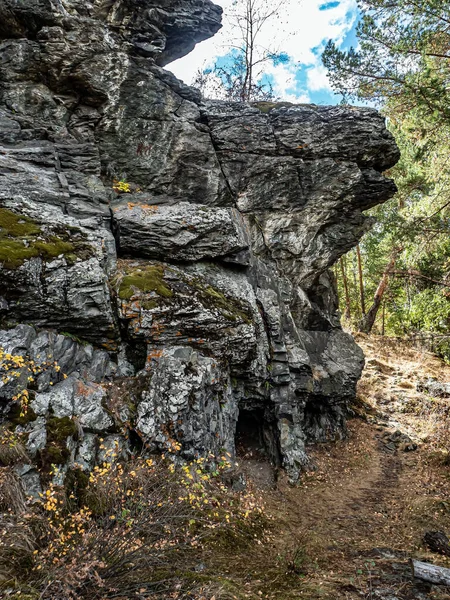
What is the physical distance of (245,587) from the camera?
545 centimetres

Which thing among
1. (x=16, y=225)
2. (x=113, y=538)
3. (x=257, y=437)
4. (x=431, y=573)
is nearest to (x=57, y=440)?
(x=113, y=538)

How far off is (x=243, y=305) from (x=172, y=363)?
300 centimetres

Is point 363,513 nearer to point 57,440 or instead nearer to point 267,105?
point 57,440

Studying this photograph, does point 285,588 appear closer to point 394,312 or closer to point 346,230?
point 346,230

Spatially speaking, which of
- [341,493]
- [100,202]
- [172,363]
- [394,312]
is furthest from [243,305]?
[394,312]

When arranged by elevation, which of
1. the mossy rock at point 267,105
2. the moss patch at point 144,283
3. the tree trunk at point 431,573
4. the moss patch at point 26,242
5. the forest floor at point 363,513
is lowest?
the forest floor at point 363,513

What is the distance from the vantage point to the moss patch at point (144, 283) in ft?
28.5

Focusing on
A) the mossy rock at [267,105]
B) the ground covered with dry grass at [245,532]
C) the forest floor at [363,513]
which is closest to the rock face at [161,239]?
the mossy rock at [267,105]

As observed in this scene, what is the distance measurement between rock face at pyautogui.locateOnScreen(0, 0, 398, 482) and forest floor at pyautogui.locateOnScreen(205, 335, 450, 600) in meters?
1.26

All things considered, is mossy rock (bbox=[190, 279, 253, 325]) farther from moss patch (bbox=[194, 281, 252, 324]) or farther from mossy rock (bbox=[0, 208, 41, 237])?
mossy rock (bbox=[0, 208, 41, 237])

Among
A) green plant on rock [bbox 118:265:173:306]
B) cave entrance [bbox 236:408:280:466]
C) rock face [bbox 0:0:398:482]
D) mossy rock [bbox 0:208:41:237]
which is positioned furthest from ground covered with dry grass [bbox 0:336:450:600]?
mossy rock [bbox 0:208:41:237]

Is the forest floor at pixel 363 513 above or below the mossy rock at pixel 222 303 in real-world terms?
below

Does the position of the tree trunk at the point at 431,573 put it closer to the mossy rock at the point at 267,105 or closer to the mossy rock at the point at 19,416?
the mossy rock at the point at 19,416

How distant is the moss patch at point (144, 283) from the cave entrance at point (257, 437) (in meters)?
4.54
